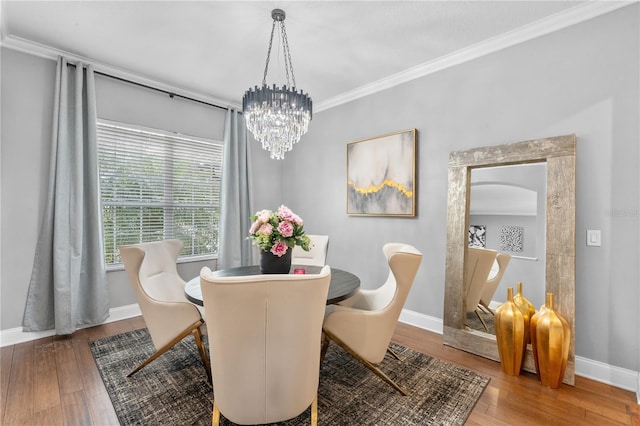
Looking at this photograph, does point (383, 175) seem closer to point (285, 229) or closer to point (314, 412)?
point (285, 229)

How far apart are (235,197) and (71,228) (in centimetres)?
172

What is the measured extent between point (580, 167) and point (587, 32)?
99 centimetres

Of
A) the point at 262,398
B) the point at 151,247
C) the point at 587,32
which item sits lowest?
the point at 262,398

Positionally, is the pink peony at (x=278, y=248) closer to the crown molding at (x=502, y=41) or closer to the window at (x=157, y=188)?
the window at (x=157, y=188)

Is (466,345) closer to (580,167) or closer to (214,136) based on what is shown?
(580,167)

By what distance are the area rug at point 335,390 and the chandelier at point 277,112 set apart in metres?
1.81

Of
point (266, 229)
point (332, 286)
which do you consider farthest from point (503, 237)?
point (266, 229)

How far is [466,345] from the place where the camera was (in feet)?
8.57

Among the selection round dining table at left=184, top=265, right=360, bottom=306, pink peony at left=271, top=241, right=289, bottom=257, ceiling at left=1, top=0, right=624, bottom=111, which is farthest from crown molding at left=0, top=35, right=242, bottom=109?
pink peony at left=271, top=241, right=289, bottom=257

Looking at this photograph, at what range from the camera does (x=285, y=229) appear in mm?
2078

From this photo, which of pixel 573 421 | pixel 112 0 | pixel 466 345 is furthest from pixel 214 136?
pixel 573 421

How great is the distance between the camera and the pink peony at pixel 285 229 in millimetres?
2072

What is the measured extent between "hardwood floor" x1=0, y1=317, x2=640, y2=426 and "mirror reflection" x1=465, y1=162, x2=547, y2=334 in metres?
0.53

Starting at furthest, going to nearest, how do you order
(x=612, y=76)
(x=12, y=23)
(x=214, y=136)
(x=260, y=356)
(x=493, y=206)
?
(x=214, y=136)
(x=493, y=206)
(x=12, y=23)
(x=612, y=76)
(x=260, y=356)
